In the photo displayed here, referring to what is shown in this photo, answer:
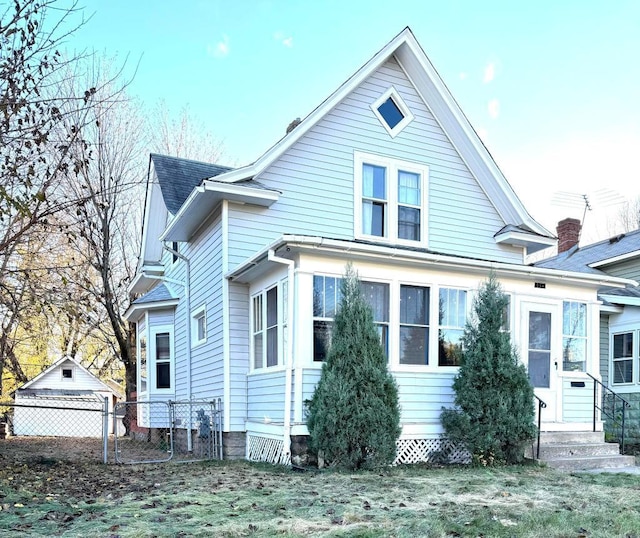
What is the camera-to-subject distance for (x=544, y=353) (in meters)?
9.73

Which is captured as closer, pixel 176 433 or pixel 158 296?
pixel 176 433

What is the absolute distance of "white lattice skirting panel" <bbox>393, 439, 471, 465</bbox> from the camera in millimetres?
8477

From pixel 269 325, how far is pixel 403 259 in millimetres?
2405

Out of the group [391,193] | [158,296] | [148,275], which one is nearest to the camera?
[391,193]

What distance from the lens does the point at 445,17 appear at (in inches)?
499

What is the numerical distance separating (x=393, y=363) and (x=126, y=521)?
484 centimetres

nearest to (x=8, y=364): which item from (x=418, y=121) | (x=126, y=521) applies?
(x=418, y=121)

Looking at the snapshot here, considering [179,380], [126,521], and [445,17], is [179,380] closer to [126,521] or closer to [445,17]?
[126,521]

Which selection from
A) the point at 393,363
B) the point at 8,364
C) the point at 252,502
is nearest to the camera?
the point at 252,502

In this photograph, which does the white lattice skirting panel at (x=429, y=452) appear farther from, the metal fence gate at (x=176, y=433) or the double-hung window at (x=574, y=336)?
the metal fence gate at (x=176, y=433)

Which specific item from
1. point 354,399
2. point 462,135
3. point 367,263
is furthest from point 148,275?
point 354,399

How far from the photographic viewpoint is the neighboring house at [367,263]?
27.6 feet

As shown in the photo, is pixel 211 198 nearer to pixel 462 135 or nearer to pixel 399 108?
pixel 399 108

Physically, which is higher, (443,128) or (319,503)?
(443,128)
